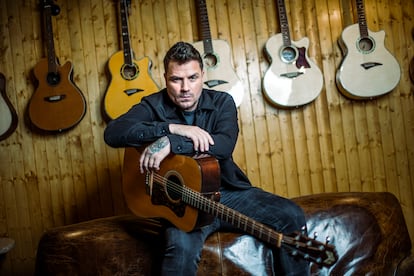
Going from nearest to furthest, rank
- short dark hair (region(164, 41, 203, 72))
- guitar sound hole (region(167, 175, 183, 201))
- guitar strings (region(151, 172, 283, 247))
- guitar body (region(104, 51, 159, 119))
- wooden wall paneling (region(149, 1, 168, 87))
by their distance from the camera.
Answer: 1. guitar strings (region(151, 172, 283, 247))
2. guitar sound hole (region(167, 175, 183, 201))
3. short dark hair (region(164, 41, 203, 72))
4. guitar body (region(104, 51, 159, 119))
5. wooden wall paneling (region(149, 1, 168, 87))

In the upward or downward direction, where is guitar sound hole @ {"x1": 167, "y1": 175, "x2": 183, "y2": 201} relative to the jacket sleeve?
downward

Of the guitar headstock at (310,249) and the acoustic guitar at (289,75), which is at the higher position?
the acoustic guitar at (289,75)

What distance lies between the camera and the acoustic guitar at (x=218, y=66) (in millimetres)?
2994

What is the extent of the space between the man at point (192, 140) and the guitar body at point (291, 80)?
0.96m

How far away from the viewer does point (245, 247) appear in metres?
1.83

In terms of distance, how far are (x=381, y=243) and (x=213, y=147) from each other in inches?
32.6

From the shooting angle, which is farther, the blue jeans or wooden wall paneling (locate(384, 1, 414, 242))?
wooden wall paneling (locate(384, 1, 414, 242))

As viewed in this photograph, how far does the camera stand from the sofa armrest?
1.71 m

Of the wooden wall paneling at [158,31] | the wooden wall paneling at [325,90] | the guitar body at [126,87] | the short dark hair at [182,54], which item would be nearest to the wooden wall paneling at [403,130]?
the wooden wall paneling at [325,90]

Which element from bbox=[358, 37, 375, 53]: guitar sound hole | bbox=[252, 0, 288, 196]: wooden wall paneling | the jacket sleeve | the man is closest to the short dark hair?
the man

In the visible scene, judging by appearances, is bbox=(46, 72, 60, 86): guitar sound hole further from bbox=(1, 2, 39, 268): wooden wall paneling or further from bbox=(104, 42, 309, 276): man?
bbox=(104, 42, 309, 276): man

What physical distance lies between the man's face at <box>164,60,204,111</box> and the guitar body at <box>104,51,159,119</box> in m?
0.89

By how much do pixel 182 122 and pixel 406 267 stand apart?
116cm

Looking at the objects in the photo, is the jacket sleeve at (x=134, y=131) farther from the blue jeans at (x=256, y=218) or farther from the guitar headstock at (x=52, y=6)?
the guitar headstock at (x=52, y=6)
